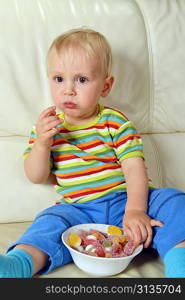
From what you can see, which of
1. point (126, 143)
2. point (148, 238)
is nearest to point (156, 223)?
point (148, 238)

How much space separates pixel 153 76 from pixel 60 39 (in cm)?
45

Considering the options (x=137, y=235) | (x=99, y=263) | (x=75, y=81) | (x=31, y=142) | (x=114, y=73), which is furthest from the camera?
(x=114, y=73)

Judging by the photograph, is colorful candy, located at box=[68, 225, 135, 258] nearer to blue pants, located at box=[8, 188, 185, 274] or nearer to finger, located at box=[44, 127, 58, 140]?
blue pants, located at box=[8, 188, 185, 274]

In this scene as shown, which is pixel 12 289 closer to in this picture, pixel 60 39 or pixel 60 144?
pixel 60 144

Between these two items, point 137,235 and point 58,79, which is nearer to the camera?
point 137,235

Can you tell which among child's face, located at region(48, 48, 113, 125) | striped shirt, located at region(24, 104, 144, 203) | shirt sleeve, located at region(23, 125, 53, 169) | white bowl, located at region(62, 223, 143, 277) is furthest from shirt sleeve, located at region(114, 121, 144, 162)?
white bowl, located at region(62, 223, 143, 277)

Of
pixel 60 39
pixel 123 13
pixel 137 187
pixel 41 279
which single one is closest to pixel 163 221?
pixel 137 187

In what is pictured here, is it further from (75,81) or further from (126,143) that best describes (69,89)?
(126,143)

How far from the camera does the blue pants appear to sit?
1264 millimetres

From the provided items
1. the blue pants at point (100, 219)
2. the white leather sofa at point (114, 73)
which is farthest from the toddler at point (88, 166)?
the white leather sofa at point (114, 73)

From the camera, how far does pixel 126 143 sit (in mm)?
1451

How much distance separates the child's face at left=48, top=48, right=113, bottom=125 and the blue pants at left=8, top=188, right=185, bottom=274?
0.28 m

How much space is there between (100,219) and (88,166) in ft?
0.54

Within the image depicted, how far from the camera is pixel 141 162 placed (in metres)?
1.45
